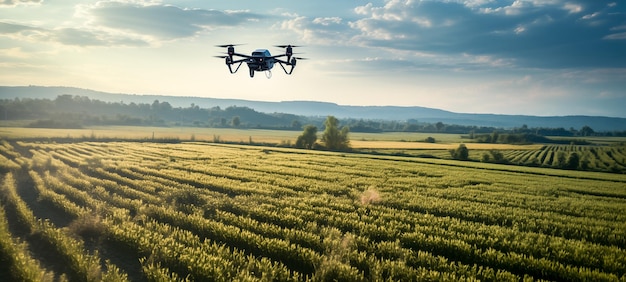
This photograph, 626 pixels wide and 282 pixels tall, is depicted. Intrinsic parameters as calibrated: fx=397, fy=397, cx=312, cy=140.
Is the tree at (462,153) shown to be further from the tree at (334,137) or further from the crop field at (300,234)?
the crop field at (300,234)

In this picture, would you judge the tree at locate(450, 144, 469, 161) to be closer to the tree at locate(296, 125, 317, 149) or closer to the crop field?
the tree at locate(296, 125, 317, 149)

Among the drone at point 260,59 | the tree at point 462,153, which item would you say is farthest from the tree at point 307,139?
the drone at point 260,59

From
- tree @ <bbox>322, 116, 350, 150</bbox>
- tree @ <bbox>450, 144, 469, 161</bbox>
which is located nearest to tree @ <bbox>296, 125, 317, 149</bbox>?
tree @ <bbox>322, 116, 350, 150</bbox>

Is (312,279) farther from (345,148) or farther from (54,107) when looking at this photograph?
(54,107)

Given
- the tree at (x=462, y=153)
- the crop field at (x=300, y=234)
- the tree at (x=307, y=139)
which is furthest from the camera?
the tree at (x=307, y=139)

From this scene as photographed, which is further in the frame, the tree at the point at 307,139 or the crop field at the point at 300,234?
the tree at the point at 307,139

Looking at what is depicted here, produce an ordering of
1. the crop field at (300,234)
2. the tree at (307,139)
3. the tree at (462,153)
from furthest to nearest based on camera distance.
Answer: the tree at (307,139) < the tree at (462,153) < the crop field at (300,234)
